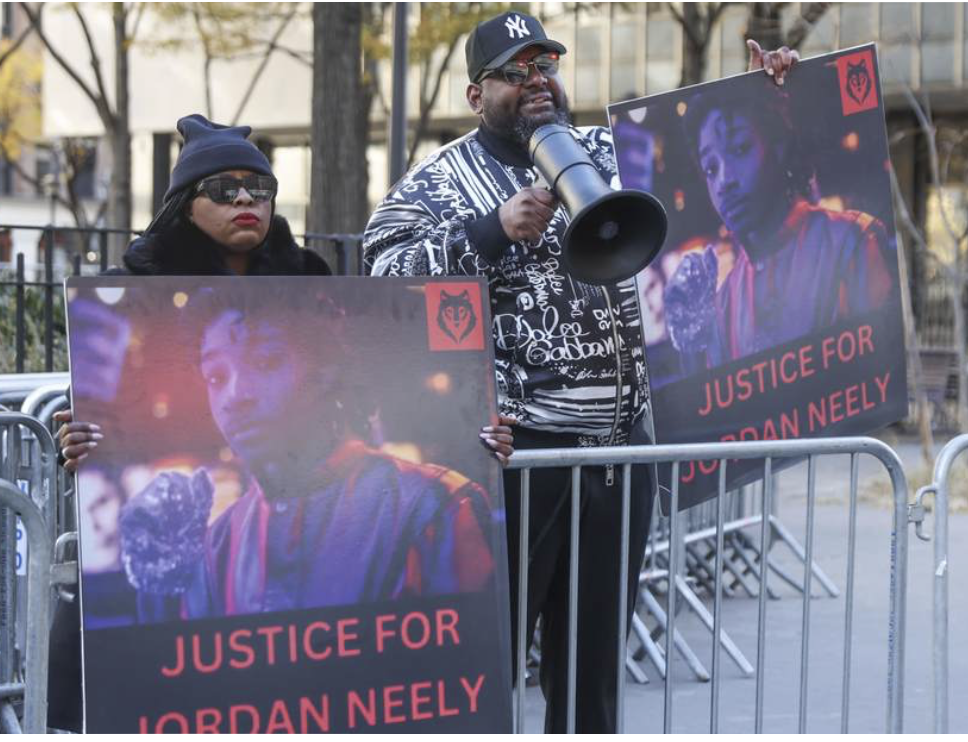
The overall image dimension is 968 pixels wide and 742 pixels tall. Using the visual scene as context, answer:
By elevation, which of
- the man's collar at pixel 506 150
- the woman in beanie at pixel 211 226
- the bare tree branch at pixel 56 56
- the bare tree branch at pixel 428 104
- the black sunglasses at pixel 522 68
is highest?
the bare tree branch at pixel 56 56

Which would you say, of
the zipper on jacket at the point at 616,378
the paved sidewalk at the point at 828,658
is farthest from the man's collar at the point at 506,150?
the paved sidewalk at the point at 828,658

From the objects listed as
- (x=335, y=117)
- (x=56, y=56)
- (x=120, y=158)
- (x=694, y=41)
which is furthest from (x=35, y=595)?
(x=120, y=158)

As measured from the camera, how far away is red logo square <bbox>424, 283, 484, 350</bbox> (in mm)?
3396

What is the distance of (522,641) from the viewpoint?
12.6ft

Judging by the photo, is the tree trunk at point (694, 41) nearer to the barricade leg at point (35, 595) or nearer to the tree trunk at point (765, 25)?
the tree trunk at point (765, 25)

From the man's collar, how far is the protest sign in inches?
26.7

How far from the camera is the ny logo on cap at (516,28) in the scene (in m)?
3.82

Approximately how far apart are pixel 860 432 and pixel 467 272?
146cm

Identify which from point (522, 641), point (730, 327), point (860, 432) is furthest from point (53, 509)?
point (860, 432)

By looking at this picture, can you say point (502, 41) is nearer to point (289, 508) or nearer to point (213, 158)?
point (213, 158)

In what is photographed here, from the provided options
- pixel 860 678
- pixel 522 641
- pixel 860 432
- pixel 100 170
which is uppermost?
pixel 100 170

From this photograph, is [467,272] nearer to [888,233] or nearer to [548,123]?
[548,123]

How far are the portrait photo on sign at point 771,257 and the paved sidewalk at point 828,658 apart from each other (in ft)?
4.76

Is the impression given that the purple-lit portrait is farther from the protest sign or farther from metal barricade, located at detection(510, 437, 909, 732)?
metal barricade, located at detection(510, 437, 909, 732)
